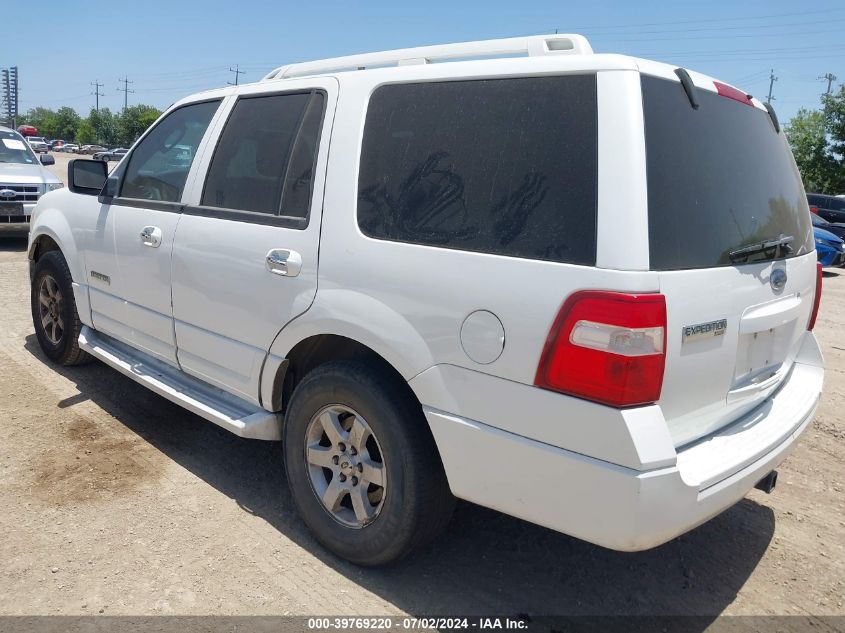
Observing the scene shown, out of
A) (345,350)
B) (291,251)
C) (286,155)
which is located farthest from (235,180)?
(345,350)

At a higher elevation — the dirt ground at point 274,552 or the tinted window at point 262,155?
the tinted window at point 262,155

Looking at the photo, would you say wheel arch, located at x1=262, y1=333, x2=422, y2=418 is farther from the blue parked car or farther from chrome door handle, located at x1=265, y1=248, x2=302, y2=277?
the blue parked car

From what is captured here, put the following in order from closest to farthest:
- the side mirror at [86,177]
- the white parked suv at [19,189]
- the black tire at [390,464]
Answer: the black tire at [390,464], the side mirror at [86,177], the white parked suv at [19,189]

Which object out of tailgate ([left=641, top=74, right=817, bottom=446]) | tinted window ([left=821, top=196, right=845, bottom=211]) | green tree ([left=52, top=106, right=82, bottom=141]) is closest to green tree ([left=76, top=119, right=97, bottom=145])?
green tree ([left=52, top=106, right=82, bottom=141])

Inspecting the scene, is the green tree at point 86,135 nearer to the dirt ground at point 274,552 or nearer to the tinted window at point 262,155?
the dirt ground at point 274,552

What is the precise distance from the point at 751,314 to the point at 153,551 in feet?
8.79

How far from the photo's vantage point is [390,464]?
8.70ft

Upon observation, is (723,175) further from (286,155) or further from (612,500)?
(286,155)

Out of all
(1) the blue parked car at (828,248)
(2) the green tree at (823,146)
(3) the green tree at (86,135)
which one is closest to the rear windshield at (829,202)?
(1) the blue parked car at (828,248)

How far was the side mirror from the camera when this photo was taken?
14.5 ft

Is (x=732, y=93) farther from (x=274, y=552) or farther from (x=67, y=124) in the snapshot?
(x=67, y=124)

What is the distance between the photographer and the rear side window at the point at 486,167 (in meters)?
2.22

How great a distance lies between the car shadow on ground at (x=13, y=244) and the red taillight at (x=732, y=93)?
447 inches

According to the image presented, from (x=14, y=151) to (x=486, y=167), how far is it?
1246 centimetres
